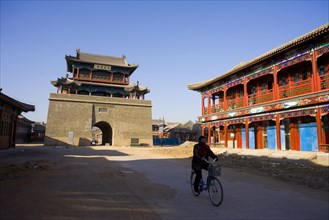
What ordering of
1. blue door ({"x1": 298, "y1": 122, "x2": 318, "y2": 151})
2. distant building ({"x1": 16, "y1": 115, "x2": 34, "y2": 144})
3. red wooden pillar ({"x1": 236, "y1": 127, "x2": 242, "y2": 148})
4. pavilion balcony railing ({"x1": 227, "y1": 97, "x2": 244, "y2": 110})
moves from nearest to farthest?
blue door ({"x1": 298, "y1": 122, "x2": 318, "y2": 151})
pavilion balcony railing ({"x1": 227, "y1": 97, "x2": 244, "y2": 110})
red wooden pillar ({"x1": 236, "y1": 127, "x2": 242, "y2": 148})
distant building ({"x1": 16, "y1": 115, "x2": 34, "y2": 144})

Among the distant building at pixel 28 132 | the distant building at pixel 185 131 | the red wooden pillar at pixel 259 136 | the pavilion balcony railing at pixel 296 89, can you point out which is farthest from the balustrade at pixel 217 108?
the distant building at pixel 28 132

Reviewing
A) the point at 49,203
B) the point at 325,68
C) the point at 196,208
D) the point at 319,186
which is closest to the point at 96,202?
the point at 49,203

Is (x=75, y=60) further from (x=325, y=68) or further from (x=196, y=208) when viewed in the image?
(x=196, y=208)

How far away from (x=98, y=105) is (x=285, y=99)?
2437cm

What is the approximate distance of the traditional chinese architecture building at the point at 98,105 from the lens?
97.0 ft

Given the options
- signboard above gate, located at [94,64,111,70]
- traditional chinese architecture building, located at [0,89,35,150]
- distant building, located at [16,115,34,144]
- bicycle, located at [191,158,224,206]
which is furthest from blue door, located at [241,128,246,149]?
distant building, located at [16,115,34,144]

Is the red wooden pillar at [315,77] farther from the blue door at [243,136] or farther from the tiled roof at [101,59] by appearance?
the tiled roof at [101,59]

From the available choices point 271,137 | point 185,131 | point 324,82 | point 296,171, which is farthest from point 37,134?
point 324,82

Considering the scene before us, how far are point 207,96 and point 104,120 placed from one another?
15.7 metres

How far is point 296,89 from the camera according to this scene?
46.0 feet

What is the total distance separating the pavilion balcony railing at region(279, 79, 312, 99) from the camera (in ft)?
43.1

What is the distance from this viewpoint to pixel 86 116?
30953mm

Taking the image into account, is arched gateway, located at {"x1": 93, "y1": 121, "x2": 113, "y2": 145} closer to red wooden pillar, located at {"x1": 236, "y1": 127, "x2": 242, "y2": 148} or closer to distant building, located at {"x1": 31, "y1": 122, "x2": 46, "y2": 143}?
red wooden pillar, located at {"x1": 236, "y1": 127, "x2": 242, "y2": 148}

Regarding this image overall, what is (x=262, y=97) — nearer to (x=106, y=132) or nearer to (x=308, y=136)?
(x=308, y=136)
